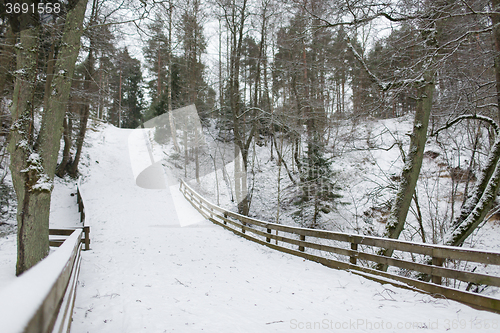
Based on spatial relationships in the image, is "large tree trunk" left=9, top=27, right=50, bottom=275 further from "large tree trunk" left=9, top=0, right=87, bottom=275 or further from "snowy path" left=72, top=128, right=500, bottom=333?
"snowy path" left=72, top=128, right=500, bottom=333

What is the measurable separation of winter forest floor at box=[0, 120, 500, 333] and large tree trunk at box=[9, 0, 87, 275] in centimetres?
122

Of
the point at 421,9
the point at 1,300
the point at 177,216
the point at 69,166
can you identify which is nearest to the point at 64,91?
the point at 1,300

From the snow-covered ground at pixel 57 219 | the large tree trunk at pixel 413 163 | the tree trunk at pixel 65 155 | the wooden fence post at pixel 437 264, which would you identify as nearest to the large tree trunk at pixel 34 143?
the snow-covered ground at pixel 57 219

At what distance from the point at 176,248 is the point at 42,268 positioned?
248 inches

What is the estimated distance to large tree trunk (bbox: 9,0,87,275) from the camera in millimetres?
4129

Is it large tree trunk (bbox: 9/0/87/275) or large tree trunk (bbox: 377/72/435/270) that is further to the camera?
large tree trunk (bbox: 377/72/435/270)

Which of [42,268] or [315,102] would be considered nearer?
[42,268]

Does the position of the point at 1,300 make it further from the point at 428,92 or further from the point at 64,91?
the point at 428,92

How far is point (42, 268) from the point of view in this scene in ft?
5.58

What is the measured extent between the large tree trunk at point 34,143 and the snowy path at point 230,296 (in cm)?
121

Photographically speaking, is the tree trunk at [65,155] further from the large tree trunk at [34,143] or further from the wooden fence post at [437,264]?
the wooden fence post at [437,264]

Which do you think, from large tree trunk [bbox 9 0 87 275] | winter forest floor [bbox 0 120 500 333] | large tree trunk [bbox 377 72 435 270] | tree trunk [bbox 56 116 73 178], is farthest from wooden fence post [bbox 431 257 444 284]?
tree trunk [bbox 56 116 73 178]

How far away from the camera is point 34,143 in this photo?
443 cm

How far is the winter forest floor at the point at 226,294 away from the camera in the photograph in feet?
10.9
